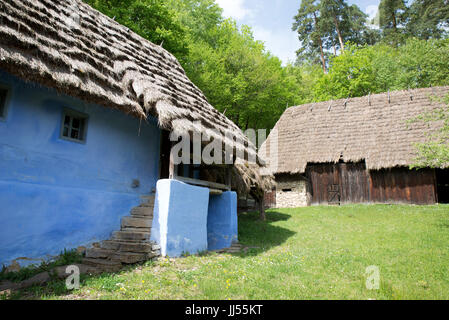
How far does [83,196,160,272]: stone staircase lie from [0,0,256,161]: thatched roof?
2504 millimetres

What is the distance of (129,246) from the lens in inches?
219

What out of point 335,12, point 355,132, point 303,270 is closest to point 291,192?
point 355,132

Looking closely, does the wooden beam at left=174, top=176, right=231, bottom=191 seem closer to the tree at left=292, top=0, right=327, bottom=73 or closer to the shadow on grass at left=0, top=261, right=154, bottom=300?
the shadow on grass at left=0, top=261, right=154, bottom=300

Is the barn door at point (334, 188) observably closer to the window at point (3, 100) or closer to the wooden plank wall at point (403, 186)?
the wooden plank wall at point (403, 186)

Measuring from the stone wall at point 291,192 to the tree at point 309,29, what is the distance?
711 inches

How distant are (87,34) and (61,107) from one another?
2.36m

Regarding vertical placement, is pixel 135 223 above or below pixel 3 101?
below

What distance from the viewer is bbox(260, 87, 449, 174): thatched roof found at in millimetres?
13945

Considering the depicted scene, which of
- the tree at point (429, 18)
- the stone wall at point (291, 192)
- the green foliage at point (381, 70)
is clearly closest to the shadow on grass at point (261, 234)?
the stone wall at point (291, 192)

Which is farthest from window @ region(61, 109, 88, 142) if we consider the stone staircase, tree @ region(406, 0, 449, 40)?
tree @ region(406, 0, 449, 40)

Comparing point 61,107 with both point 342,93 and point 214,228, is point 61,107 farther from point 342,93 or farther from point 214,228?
point 342,93

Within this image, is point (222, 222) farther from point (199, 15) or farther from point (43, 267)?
point (199, 15)

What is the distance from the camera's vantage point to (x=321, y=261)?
584 centimetres

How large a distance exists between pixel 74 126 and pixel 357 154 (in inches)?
549
